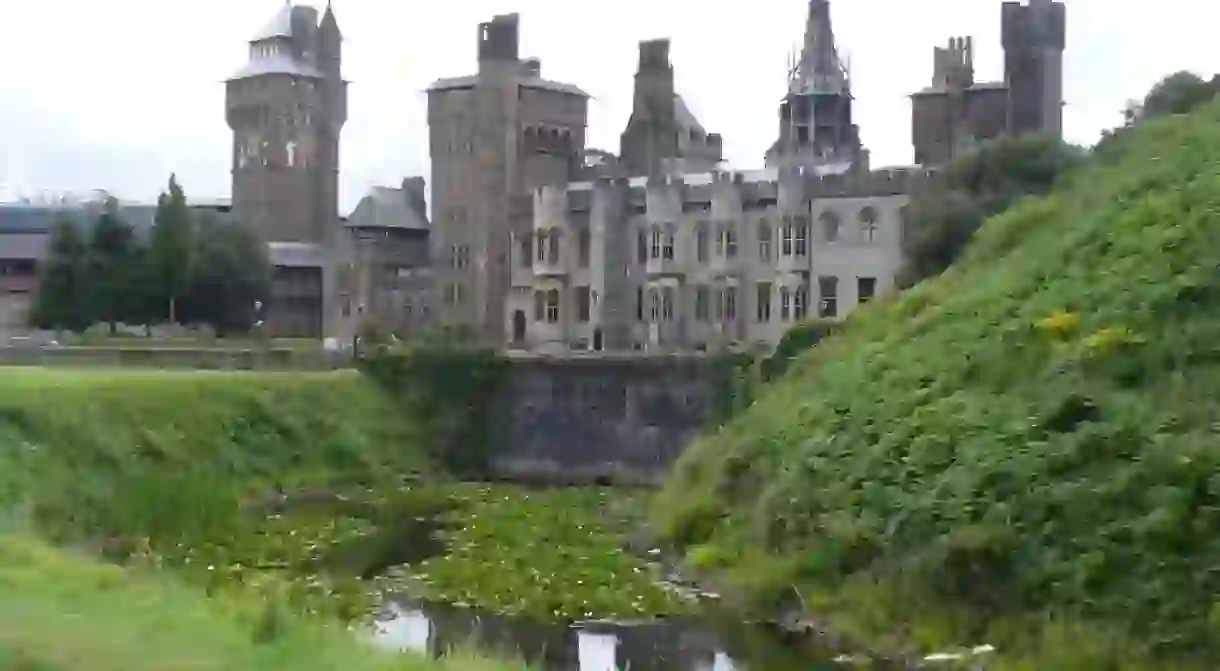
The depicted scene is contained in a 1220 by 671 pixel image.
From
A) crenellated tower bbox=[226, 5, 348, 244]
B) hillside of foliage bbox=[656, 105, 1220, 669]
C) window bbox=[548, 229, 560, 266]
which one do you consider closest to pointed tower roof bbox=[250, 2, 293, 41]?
crenellated tower bbox=[226, 5, 348, 244]

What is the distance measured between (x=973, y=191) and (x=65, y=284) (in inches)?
1598

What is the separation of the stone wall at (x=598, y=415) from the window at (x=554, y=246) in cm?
1808

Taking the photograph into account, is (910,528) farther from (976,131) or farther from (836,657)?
(976,131)

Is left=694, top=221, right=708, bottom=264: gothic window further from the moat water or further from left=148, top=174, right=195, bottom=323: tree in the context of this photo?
the moat water

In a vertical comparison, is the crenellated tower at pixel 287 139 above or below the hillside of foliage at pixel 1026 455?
above

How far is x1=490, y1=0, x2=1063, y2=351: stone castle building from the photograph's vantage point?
64.8m

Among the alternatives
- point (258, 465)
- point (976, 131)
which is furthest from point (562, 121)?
point (258, 465)

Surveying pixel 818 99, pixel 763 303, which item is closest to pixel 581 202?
pixel 763 303

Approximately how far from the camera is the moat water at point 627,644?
22734mm

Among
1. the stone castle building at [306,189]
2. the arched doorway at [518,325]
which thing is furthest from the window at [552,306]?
the stone castle building at [306,189]

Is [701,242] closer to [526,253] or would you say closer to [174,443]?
[526,253]

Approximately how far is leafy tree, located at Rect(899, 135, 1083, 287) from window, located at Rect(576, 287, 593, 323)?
740 inches

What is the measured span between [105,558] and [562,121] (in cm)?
6636

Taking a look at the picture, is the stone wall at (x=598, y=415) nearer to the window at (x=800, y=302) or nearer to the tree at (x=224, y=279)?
the window at (x=800, y=302)
